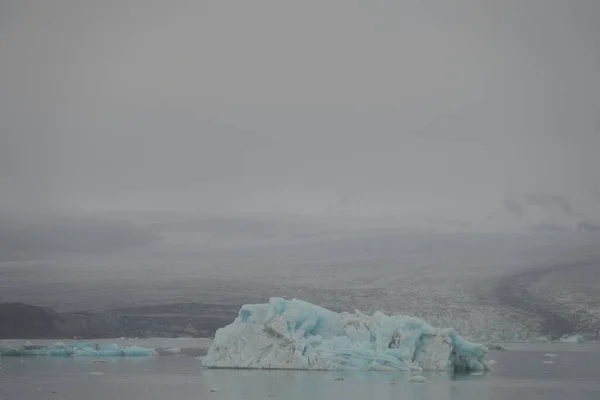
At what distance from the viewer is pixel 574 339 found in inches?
2653

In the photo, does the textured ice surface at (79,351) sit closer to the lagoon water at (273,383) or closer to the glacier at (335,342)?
the lagoon water at (273,383)

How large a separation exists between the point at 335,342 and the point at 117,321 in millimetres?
42445

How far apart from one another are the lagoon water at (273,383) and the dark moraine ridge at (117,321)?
33297 millimetres

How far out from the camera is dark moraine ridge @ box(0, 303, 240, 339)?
71.1 meters

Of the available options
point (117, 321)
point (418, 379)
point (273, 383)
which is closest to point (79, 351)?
point (273, 383)

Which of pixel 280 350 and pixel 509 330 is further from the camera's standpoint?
pixel 509 330

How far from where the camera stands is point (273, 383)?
1135 inches

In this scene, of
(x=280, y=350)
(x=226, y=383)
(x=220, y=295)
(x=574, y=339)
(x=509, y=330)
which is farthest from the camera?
(x=220, y=295)

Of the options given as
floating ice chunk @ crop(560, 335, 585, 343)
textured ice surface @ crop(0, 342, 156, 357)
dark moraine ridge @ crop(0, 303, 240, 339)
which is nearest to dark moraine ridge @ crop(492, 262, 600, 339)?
floating ice chunk @ crop(560, 335, 585, 343)

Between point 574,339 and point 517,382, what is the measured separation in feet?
128

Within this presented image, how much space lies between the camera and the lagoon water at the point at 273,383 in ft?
84.8

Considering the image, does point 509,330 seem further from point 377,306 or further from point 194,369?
point 194,369

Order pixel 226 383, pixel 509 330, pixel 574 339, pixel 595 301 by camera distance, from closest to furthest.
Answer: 1. pixel 226 383
2. pixel 509 330
3. pixel 574 339
4. pixel 595 301

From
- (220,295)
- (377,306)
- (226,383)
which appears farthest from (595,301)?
(226,383)
